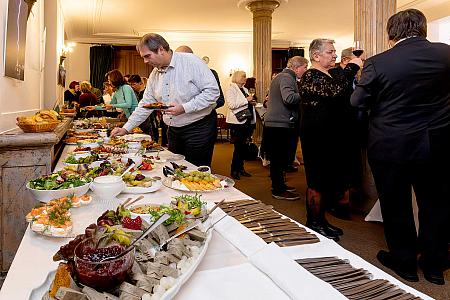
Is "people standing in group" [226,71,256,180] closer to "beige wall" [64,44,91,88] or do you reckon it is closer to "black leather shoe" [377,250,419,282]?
"black leather shoe" [377,250,419,282]

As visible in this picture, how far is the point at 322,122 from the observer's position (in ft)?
8.05

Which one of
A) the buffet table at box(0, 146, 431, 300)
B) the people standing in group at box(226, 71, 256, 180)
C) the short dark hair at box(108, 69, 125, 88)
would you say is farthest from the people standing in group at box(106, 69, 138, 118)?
the buffet table at box(0, 146, 431, 300)

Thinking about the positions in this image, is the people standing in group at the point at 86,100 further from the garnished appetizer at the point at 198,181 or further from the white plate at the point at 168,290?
the white plate at the point at 168,290

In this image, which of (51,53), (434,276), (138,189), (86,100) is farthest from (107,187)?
(86,100)

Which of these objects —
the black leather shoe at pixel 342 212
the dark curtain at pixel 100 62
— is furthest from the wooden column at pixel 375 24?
the dark curtain at pixel 100 62

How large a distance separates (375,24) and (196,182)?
7.47 ft

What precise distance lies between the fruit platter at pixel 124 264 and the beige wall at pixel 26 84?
1834 millimetres

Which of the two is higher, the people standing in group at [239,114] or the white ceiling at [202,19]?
the white ceiling at [202,19]

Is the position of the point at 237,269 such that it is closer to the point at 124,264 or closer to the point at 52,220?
the point at 124,264

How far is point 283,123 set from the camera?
12.0 feet

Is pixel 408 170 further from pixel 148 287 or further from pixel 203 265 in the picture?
pixel 148 287

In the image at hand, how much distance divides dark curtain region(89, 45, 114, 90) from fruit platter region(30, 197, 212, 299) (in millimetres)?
9913

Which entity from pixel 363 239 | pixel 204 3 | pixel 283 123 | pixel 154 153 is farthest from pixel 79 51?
pixel 363 239

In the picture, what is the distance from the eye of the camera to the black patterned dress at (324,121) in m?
2.42
